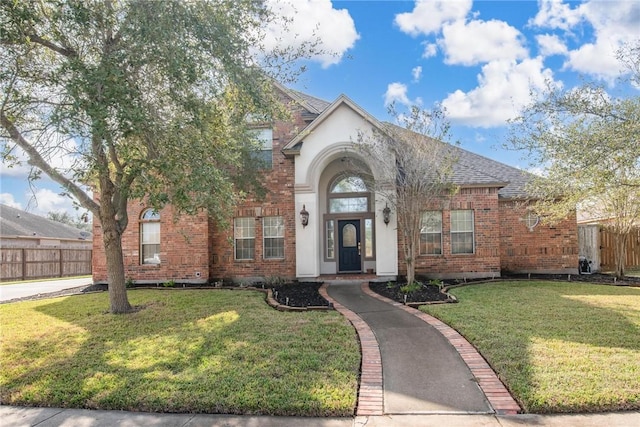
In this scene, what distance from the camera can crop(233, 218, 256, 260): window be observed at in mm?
14836

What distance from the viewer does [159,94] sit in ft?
26.6

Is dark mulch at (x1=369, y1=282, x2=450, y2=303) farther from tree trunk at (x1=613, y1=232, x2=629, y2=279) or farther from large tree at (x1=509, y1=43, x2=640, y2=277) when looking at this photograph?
tree trunk at (x1=613, y1=232, x2=629, y2=279)

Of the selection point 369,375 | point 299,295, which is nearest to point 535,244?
point 299,295

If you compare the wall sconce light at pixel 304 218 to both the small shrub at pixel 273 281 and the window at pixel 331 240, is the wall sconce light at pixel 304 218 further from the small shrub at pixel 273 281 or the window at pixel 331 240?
the small shrub at pixel 273 281

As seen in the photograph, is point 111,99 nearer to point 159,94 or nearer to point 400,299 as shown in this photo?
point 159,94

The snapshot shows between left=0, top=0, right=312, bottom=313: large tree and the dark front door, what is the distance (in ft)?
22.5

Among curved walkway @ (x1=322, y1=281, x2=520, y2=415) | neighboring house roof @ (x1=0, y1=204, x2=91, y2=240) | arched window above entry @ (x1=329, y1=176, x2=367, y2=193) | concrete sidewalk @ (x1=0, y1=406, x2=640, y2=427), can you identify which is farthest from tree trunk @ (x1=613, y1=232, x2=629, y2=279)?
neighboring house roof @ (x1=0, y1=204, x2=91, y2=240)

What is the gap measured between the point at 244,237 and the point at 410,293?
690 cm

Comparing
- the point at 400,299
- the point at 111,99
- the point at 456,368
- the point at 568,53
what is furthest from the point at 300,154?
the point at 456,368

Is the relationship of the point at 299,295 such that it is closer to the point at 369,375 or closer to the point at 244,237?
the point at 244,237

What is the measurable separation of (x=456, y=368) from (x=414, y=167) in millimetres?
6781

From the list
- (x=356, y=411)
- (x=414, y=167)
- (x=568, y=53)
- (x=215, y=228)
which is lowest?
(x=356, y=411)

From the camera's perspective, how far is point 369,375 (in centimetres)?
516

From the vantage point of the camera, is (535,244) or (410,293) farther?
(535,244)
